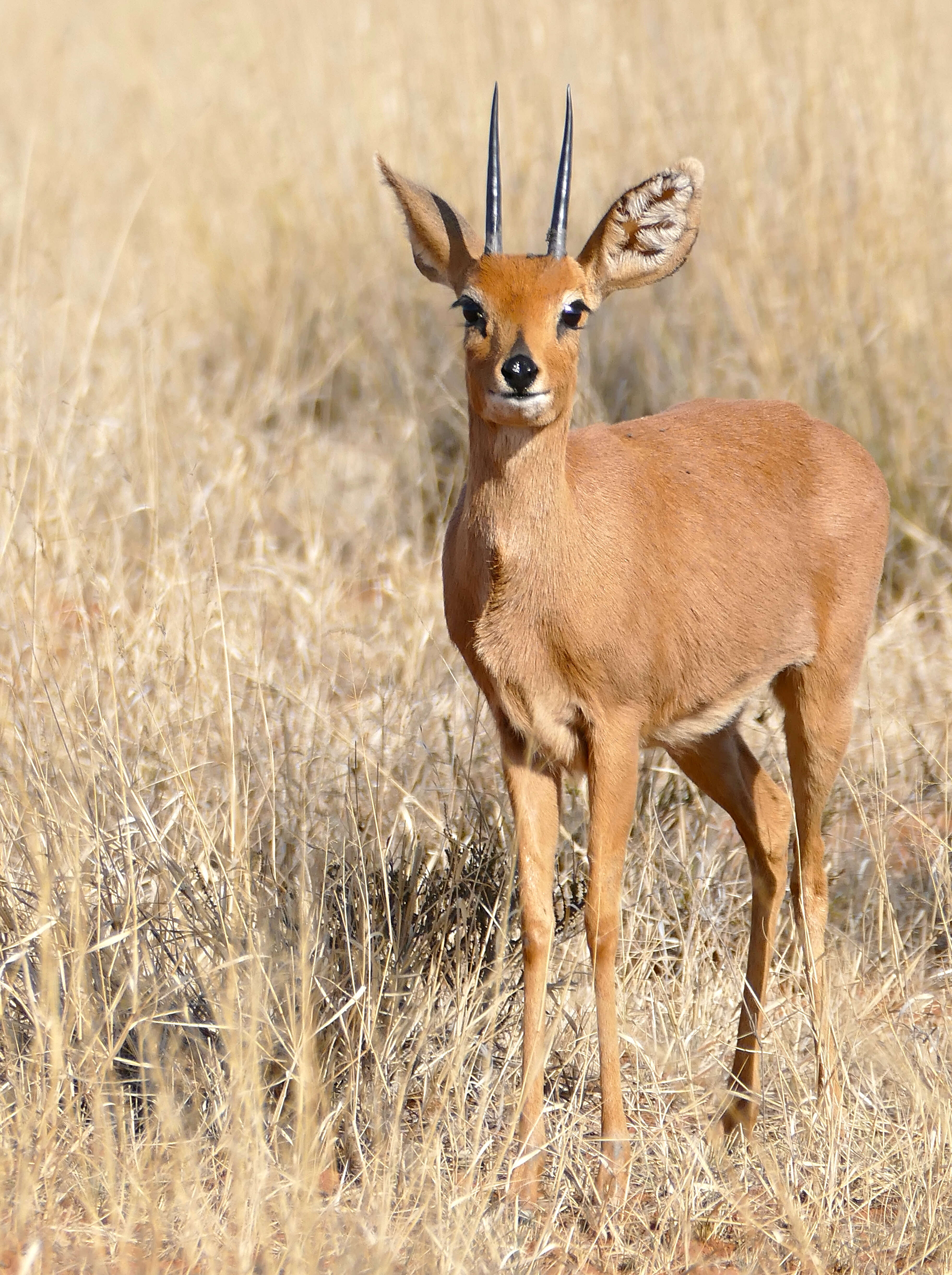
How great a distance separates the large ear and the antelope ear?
0.98 feet

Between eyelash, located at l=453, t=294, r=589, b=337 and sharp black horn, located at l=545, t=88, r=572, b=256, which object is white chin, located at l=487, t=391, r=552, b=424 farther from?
sharp black horn, located at l=545, t=88, r=572, b=256

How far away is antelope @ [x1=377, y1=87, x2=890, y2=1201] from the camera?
3.78m

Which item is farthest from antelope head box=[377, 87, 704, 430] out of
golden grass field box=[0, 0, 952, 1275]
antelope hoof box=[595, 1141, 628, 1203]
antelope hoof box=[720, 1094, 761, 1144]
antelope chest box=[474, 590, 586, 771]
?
antelope hoof box=[720, 1094, 761, 1144]

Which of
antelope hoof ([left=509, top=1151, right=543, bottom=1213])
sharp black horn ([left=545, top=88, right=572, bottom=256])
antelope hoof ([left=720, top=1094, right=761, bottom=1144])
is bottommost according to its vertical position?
antelope hoof ([left=720, top=1094, right=761, bottom=1144])

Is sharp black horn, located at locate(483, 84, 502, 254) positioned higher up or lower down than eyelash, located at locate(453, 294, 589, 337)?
higher up

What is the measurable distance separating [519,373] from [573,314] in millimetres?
352

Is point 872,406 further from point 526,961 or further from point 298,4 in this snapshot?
point 298,4

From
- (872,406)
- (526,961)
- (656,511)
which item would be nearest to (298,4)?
(872,406)

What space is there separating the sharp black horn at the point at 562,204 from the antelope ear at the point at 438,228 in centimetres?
23

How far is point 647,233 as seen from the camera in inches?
159

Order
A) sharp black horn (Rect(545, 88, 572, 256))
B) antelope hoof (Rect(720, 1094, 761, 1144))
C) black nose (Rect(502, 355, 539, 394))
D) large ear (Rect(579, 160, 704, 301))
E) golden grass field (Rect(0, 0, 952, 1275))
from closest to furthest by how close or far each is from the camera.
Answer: black nose (Rect(502, 355, 539, 394)) → golden grass field (Rect(0, 0, 952, 1275)) → sharp black horn (Rect(545, 88, 572, 256)) → large ear (Rect(579, 160, 704, 301)) → antelope hoof (Rect(720, 1094, 761, 1144))

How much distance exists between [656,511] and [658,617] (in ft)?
1.00

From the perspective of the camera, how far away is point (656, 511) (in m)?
4.15

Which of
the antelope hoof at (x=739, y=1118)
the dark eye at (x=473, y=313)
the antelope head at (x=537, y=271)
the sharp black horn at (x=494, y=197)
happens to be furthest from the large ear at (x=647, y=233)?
the antelope hoof at (x=739, y=1118)
